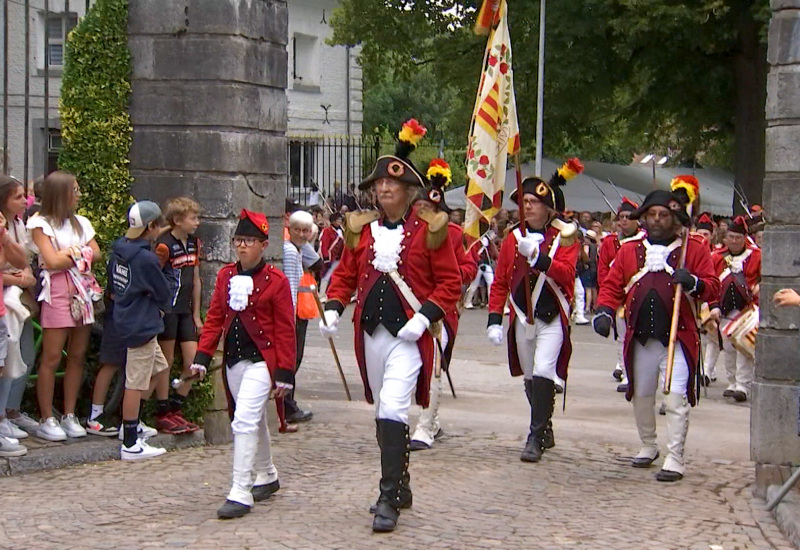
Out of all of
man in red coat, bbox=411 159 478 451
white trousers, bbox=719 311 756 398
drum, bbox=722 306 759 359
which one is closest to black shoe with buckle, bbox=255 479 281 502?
man in red coat, bbox=411 159 478 451

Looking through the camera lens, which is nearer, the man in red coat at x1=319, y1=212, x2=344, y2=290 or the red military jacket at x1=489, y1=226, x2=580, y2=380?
the red military jacket at x1=489, y1=226, x2=580, y2=380

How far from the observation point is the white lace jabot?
25.1 feet

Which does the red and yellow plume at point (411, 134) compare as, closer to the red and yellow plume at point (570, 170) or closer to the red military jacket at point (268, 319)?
the red military jacket at point (268, 319)

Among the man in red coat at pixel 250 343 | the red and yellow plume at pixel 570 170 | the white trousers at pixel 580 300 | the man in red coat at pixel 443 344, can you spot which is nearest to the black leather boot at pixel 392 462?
the man in red coat at pixel 250 343

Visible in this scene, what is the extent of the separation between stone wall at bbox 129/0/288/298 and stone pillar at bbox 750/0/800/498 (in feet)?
12.4

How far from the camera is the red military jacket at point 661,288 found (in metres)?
8.83

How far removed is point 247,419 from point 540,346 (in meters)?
2.74

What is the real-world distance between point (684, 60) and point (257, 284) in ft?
71.0

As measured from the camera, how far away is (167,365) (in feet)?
30.8

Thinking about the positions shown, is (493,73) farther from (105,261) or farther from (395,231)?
(105,261)

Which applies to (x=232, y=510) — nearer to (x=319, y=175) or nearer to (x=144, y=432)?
(x=144, y=432)

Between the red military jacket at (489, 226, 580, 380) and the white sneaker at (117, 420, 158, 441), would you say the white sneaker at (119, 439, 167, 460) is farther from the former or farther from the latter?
the red military jacket at (489, 226, 580, 380)

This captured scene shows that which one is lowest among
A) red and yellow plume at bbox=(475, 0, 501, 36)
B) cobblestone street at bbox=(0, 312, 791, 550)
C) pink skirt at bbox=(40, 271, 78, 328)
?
cobblestone street at bbox=(0, 312, 791, 550)

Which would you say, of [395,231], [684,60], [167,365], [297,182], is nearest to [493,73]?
[395,231]
